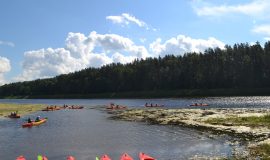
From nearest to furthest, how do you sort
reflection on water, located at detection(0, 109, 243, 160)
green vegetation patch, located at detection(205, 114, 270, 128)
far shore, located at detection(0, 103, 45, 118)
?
reflection on water, located at detection(0, 109, 243, 160) < green vegetation patch, located at detection(205, 114, 270, 128) < far shore, located at detection(0, 103, 45, 118)

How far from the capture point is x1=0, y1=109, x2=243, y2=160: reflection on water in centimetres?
3809

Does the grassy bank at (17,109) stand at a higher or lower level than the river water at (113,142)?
higher

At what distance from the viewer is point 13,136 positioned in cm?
5519

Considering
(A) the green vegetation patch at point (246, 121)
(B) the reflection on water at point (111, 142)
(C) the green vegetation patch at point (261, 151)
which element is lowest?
(B) the reflection on water at point (111, 142)

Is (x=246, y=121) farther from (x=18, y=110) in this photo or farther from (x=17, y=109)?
(x=17, y=109)

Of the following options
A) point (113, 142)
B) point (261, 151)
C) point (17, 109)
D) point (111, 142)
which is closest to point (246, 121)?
point (113, 142)

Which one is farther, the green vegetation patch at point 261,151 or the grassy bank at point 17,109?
the grassy bank at point 17,109

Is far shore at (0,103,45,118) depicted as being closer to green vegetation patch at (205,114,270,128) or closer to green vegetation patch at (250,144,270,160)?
green vegetation patch at (205,114,270,128)

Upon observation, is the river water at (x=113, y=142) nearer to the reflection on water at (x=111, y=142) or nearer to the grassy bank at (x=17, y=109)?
the reflection on water at (x=111, y=142)

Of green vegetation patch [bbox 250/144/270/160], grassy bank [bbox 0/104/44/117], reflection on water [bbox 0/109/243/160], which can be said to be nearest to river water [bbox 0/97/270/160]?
reflection on water [bbox 0/109/243/160]

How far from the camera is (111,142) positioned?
4619 centimetres

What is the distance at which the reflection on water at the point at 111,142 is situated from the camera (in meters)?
38.1

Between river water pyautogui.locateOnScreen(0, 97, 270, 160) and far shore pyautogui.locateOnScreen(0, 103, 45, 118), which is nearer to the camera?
river water pyautogui.locateOnScreen(0, 97, 270, 160)

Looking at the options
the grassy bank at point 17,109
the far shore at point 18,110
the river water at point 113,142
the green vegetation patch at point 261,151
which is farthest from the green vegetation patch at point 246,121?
the grassy bank at point 17,109
